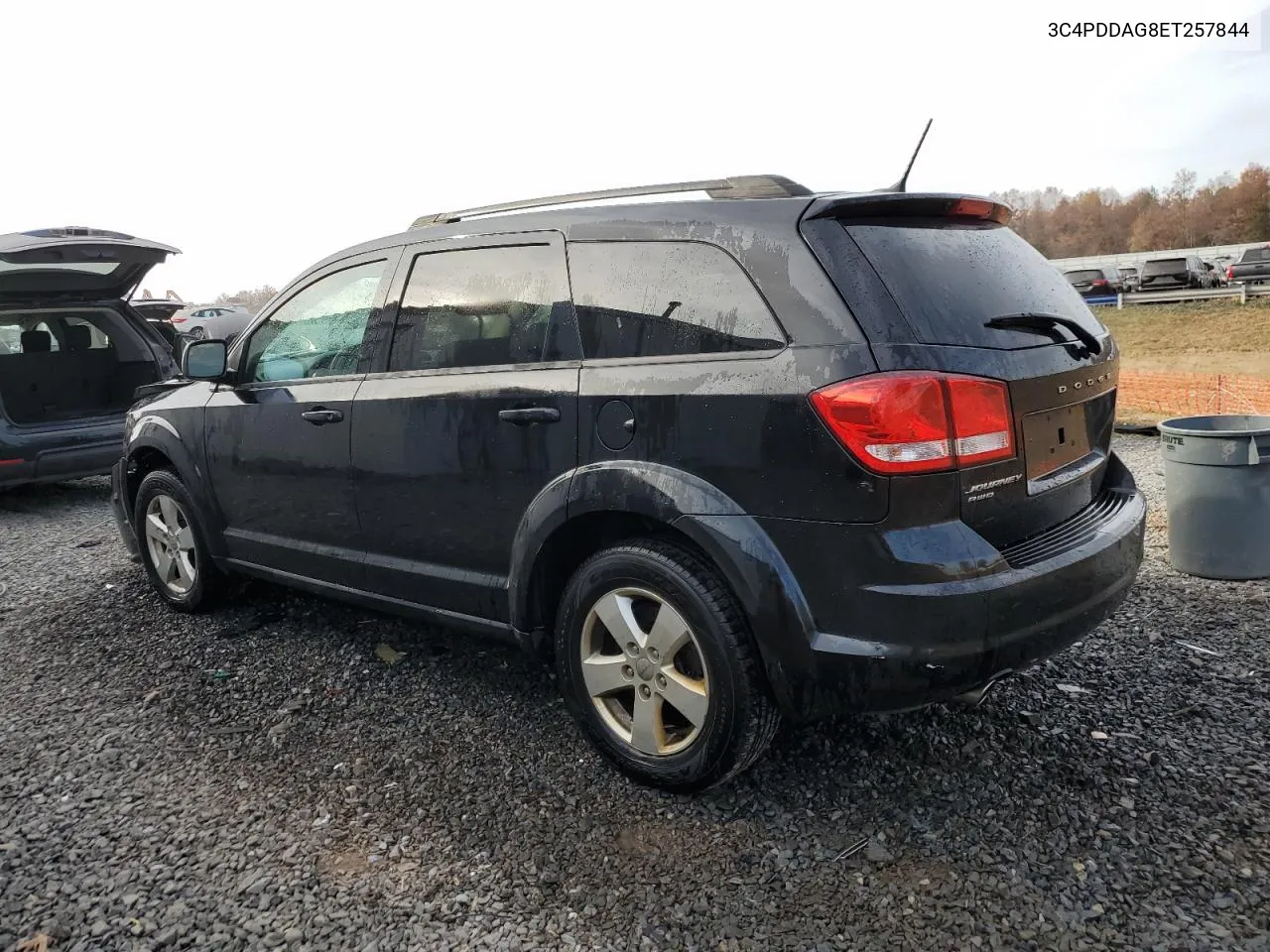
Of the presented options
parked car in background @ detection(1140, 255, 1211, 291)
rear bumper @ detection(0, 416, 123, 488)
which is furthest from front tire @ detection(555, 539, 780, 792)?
parked car in background @ detection(1140, 255, 1211, 291)

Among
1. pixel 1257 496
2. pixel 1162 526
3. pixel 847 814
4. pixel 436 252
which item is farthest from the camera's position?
pixel 1162 526

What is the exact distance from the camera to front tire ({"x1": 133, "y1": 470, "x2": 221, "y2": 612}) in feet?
14.7

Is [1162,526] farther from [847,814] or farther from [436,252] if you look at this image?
[436,252]

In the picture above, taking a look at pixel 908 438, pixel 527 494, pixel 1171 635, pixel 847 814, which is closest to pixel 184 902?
pixel 527 494

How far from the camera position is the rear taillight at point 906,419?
2287mm

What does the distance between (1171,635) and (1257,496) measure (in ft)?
3.55

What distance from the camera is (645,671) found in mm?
2738

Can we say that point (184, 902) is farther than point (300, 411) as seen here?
No

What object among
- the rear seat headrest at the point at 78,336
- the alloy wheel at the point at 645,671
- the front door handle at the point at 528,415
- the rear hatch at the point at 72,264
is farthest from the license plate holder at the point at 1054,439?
the rear seat headrest at the point at 78,336

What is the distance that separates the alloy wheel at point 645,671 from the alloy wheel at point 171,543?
2589 millimetres

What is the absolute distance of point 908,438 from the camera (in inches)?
90.2

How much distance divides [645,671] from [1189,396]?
11303 mm

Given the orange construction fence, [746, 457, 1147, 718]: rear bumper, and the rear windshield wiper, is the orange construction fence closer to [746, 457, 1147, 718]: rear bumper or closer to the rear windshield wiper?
the rear windshield wiper

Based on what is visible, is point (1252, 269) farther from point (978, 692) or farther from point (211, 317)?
point (978, 692)
